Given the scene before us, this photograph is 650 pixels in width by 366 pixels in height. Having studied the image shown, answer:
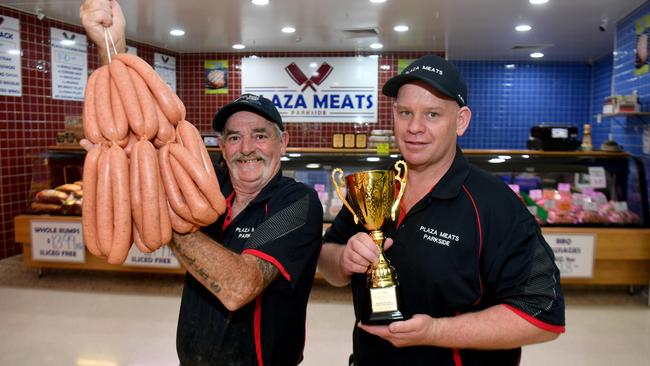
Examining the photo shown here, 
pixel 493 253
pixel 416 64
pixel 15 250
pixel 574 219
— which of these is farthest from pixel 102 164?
pixel 15 250

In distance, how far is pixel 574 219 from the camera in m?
4.57

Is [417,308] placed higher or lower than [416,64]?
lower

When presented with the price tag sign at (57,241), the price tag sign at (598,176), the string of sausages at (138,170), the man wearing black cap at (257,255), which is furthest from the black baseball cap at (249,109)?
the price tag sign at (598,176)

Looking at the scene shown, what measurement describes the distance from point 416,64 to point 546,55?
8478mm

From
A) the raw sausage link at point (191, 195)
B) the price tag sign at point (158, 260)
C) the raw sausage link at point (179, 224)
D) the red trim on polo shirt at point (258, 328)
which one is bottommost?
the price tag sign at point (158, 260)

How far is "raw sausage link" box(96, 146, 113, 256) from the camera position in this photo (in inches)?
42.1

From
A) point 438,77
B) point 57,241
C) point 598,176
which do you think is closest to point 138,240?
point 438,77

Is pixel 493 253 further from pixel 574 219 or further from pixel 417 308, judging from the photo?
pixel 574 219

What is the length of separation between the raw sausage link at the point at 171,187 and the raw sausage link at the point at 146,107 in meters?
0.04

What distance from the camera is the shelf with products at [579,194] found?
4.46m

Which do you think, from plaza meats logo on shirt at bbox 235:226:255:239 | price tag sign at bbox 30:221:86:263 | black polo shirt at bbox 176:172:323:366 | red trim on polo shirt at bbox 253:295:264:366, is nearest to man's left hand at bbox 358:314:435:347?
black polo shirt at bbox 176:172:323:366

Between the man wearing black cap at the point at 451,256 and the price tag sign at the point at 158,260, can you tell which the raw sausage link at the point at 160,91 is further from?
the price tag sign at the point at 158,260

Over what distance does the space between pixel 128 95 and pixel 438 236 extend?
922mm

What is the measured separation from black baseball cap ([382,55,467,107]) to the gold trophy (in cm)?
28
